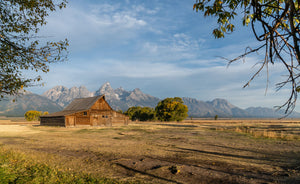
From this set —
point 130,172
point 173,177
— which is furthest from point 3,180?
point 173,177

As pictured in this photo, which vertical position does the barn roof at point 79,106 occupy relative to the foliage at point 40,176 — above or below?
above

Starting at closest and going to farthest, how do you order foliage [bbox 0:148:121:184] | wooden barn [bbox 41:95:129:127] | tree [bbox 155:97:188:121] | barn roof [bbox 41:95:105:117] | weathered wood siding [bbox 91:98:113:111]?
foliage [bbox 0:148:121:184]
wooden barn [bbox 41:95:129:127]
barn roof [bbox 41:95:105:117]
weathered wood siding [bbox 91:98:113:111]
tree [bbox 155:97:188:121]

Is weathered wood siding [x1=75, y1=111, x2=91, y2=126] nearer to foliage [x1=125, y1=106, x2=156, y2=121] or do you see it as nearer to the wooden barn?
the wooden barn

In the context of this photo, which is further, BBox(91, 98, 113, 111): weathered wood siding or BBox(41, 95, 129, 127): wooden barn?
BBox(91, 98, 113, 111): weathered wood siding

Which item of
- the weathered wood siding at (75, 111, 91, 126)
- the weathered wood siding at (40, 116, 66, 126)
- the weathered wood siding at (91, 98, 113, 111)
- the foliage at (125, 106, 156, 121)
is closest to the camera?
the weathered wood siding at (40, 116, 66, 126)

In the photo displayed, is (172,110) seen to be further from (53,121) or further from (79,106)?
(53,121)

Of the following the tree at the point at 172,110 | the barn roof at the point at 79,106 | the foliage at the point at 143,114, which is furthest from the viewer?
the foliage at the point at 143,114

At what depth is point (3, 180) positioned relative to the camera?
5.79 metres

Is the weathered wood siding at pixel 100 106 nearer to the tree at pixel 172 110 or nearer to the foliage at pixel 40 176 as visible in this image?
the tree at pixel 172 110

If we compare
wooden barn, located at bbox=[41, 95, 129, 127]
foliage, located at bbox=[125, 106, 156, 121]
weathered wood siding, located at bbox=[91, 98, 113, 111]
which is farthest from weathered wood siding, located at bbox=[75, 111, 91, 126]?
foliage, located at bbox=[125, 106, 156, 121]

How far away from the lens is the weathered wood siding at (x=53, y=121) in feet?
138

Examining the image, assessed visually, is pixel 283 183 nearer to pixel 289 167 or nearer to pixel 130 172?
pixel 289 167

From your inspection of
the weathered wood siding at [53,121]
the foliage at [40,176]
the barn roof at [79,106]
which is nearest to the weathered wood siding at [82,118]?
the barn roof at [79,106]

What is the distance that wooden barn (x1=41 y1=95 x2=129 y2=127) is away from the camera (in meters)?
42.3
